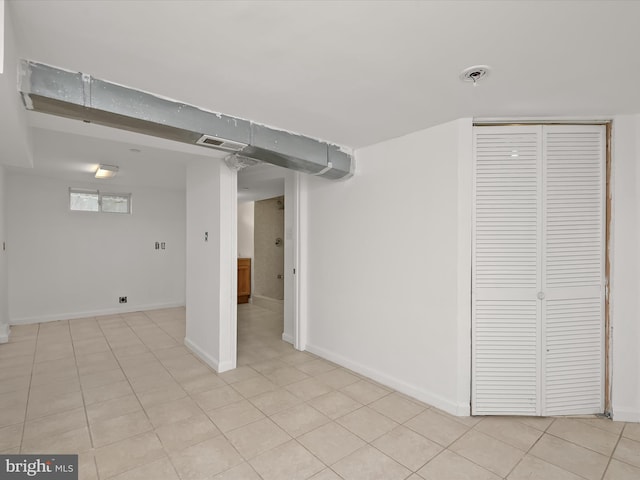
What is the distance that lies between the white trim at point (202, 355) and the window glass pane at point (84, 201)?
10.9 ft

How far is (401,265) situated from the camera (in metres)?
2.90

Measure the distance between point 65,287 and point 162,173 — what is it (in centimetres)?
269

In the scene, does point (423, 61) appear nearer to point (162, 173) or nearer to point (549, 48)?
point (549, 48)

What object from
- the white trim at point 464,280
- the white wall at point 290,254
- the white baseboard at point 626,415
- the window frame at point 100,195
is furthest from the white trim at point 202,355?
the white baseboard at point 626,415

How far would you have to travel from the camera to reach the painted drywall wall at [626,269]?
7.91 ft

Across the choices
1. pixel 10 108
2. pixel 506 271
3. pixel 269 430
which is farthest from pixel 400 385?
pixel 10 108

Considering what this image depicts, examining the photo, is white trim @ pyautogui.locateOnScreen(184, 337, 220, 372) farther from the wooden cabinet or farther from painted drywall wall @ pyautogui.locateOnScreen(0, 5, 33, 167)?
the wooden cabinet

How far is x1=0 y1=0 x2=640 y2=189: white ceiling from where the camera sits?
1.31 meters

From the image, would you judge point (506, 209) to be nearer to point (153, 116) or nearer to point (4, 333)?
point (153, 116)

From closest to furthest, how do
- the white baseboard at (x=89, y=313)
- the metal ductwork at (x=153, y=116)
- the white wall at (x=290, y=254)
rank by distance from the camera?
the metal ductwork at (x=153, y=116) → the white wall at (x=290, y=254) → the white baseboard at (x=89, y=313)

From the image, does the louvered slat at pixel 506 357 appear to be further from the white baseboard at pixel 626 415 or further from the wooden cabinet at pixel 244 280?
the wooden cabinet at pixel 244 280

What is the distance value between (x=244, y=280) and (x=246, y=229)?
5.39ft

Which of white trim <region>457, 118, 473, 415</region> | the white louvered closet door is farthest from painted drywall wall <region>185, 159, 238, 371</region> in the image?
the white louvered closet door

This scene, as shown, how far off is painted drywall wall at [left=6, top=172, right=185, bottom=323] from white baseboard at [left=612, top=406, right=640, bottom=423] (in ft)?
21.6
